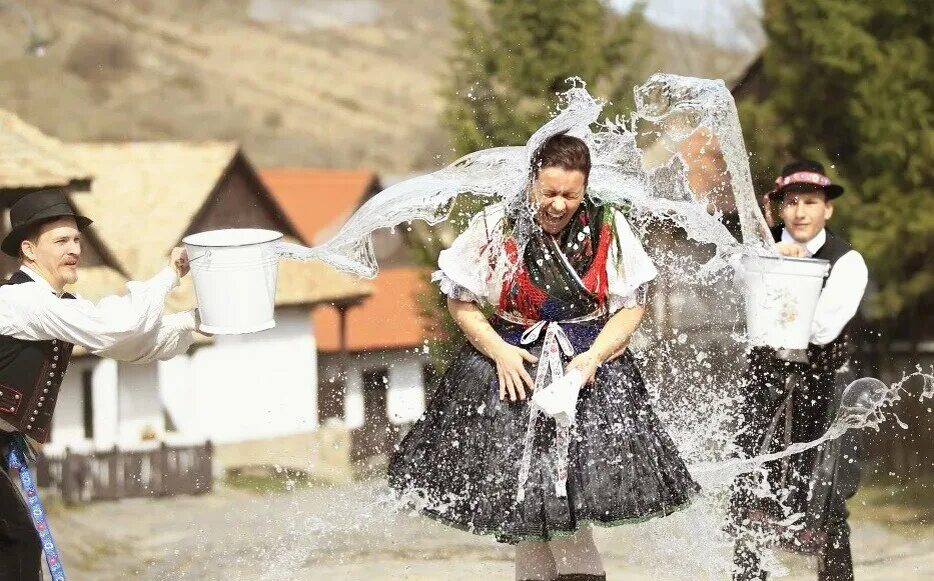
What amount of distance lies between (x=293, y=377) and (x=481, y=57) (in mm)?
10041

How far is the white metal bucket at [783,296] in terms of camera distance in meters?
5.27

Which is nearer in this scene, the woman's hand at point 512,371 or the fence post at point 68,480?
the woman's hand at point 512,371

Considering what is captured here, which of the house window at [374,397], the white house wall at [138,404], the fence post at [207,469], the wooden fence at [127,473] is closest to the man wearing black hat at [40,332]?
the wooden fence at [127,473]

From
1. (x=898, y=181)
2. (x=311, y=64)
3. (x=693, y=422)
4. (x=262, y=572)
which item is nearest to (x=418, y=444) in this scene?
(x=693, y=422)

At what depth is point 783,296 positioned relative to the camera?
5.29m

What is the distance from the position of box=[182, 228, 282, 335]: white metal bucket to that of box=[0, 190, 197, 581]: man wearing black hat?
11 cm

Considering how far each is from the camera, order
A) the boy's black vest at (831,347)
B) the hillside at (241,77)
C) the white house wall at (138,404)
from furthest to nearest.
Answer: the hillside at (241,77), the white house wall at (138,404), the boy's black vest at (831,347)

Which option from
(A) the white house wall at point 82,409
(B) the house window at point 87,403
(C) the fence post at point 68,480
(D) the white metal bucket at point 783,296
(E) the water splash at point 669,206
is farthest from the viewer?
(B) the house window at point 87,403

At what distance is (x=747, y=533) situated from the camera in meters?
5.60

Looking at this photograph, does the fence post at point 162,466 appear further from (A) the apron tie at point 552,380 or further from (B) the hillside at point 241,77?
(B) the hillside at point 241,77

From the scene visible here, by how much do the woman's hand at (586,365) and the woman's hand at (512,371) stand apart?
14cm

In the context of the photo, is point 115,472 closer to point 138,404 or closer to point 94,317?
point 138,404

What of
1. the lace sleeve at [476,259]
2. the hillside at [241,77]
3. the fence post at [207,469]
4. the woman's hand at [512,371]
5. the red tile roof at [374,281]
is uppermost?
the hillside at [241,77]

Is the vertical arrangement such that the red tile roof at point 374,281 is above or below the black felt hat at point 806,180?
above
